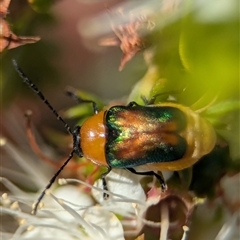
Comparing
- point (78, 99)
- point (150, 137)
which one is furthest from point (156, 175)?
point (78, 99)

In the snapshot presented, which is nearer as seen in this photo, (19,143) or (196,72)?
(196,72)

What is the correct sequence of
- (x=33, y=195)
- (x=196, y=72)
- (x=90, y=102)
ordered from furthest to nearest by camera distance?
(x=33, y=195)
(x=90, y=102)
(x=196, y=72)

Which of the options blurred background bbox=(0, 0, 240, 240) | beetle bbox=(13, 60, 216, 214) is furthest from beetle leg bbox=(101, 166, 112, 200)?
blurred background bbox=(0, 0, 240, 240)

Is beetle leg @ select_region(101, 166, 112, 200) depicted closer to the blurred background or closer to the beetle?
the beetle

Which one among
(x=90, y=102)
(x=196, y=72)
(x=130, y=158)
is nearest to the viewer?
(x=196, y=72)

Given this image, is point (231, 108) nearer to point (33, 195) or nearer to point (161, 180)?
point (161, 180)

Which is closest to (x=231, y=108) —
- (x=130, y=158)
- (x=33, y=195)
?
(x=130, y=158)

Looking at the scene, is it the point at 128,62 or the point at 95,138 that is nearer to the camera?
the point at 95,138

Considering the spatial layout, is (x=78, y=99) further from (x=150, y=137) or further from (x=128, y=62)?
(x=150, y=137)

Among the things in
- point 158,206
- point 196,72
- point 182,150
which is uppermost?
point 196,72
